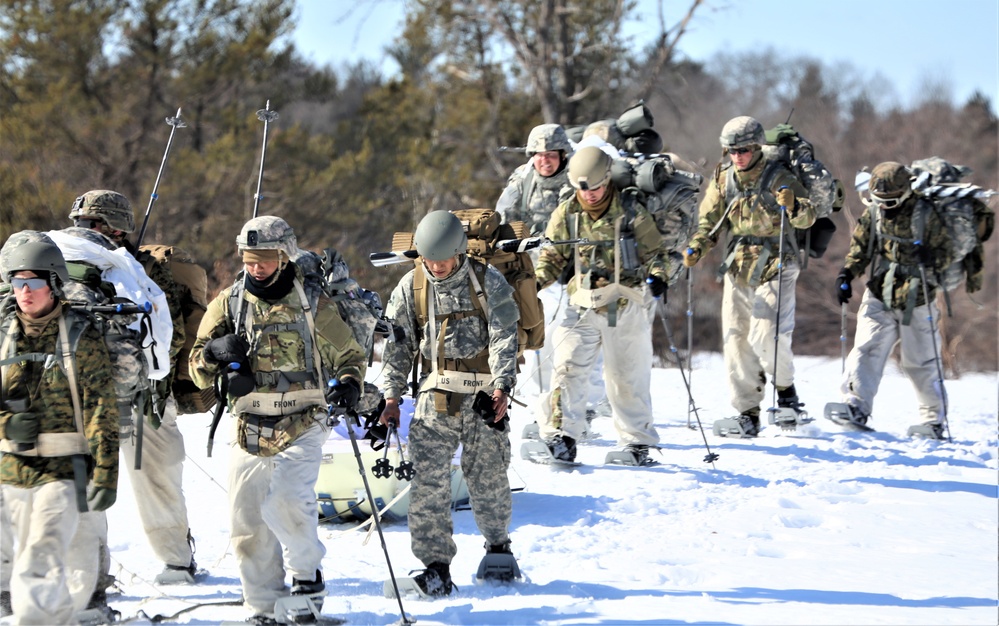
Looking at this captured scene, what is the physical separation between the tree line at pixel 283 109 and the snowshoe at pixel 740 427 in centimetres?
1017

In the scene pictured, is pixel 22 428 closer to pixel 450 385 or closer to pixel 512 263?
pixel 450 385

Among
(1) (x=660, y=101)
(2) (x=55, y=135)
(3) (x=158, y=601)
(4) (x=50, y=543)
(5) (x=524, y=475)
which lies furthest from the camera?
(1) (x=660, y=101)

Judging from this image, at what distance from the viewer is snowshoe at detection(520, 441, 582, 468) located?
9.04 meters

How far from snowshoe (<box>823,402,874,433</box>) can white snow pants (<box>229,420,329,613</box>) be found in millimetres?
6849

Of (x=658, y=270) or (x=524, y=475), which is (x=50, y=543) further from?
(x=658, y=270)

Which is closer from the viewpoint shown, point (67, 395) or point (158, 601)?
point (67, 395)

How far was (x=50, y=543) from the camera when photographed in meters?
4.95

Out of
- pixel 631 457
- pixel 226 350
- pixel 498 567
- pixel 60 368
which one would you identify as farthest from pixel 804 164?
pixel 60 368

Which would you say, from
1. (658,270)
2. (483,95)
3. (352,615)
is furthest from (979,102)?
(352,615)

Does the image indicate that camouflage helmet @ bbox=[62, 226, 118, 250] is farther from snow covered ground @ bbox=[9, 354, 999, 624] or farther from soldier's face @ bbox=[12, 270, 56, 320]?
snow covered ground @ bbox=[9, 354, 999, 624]

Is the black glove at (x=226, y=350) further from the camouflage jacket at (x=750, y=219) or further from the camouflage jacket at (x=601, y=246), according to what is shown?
the camouflage jacket at (x=750, y=219)

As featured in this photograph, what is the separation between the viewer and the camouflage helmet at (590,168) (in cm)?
856

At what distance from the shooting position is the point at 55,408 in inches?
201

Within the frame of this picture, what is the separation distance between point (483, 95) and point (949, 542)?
22139 mm
